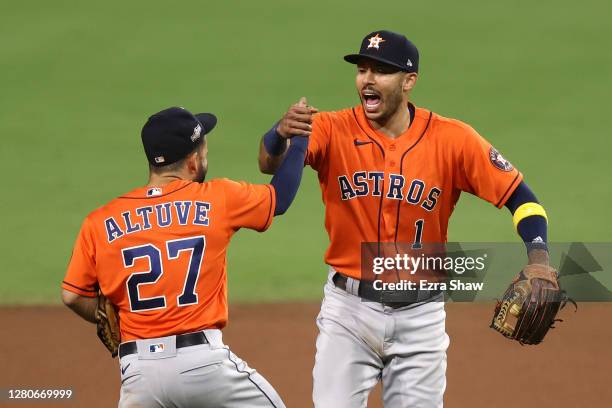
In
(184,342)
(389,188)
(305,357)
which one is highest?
(389,188)

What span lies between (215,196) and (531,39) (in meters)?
10.0

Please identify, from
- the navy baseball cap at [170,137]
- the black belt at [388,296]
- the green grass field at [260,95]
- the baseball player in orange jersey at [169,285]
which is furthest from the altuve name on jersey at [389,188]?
the green grass field at [260,95]

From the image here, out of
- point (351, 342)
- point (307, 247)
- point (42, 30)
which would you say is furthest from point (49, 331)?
point (42, 30)

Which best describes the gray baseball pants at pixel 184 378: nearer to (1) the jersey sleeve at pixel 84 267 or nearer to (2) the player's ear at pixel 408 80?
(1) the jersey sleeve at pixel 84 267

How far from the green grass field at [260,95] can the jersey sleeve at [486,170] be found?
402 centimetres

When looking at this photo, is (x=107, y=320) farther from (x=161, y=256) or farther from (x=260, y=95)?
(x=260, y=95)

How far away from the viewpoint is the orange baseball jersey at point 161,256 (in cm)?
513

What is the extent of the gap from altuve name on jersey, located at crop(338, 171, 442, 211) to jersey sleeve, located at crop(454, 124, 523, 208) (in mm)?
210

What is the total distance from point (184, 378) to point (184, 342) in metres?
0.17

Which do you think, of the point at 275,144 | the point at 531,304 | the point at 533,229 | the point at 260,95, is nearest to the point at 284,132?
the point at 275,144

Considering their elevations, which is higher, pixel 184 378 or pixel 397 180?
pixel 397 180

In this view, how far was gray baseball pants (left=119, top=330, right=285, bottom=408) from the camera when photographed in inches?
201

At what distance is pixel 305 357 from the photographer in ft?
27.6

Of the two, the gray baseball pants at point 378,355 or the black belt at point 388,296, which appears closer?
the gray baseball pants at point 378,355
